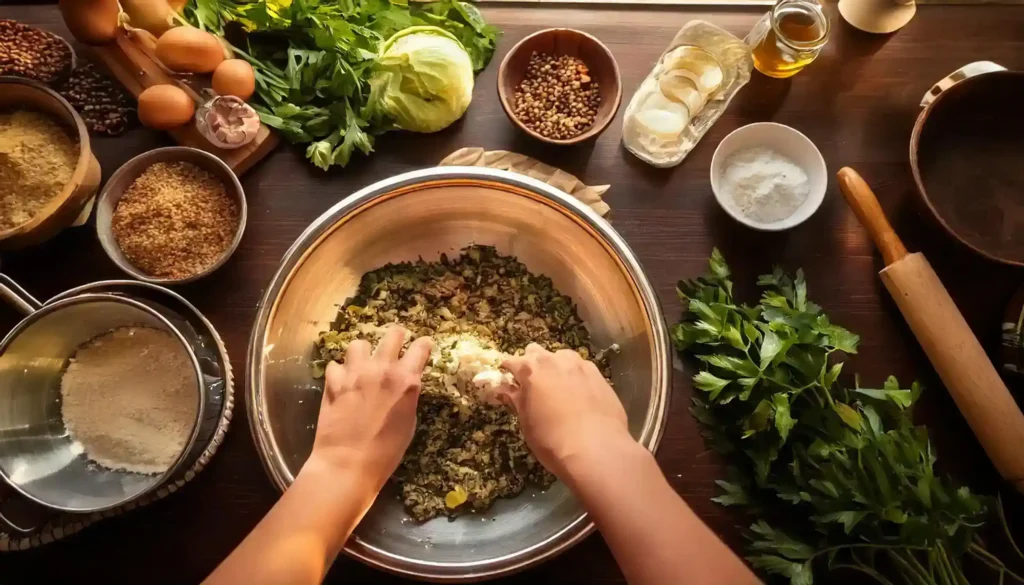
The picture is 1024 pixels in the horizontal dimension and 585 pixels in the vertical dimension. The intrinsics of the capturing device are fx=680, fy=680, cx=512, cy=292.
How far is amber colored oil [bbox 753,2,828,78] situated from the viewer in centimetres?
120

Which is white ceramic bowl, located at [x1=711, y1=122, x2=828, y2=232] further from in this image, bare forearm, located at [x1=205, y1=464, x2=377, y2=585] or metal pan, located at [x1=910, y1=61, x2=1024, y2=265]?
bare forearm, located at [x1=205, y1=464, x2=377, y2=585]

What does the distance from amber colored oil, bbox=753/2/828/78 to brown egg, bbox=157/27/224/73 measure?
967 millimetres

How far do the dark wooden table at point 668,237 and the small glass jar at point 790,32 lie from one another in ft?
0.20

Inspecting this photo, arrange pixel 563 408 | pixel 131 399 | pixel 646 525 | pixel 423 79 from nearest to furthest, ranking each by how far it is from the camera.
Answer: pixel 646 525 → pixel 563 408 → pixel 131 399 → pixel 423 79

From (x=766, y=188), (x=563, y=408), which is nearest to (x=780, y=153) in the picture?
(x=766, y=188)

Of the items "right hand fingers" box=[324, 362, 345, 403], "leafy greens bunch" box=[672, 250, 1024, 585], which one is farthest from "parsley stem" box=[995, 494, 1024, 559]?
"right hand fingers" box=[324, 362, 345, 403]

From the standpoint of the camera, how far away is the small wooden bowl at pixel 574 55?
118cm

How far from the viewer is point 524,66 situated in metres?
1.23

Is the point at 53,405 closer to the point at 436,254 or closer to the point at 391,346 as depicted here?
the point at 391,346

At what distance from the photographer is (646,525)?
0.83 m

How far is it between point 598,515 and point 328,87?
859 mm

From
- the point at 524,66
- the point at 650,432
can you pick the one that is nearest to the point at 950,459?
the point at 650,432

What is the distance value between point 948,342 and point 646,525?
63 cm

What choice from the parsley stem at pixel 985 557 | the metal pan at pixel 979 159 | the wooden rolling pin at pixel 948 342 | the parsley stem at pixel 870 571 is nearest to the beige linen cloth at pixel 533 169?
the wooden rolling pin at pixel 948 342
